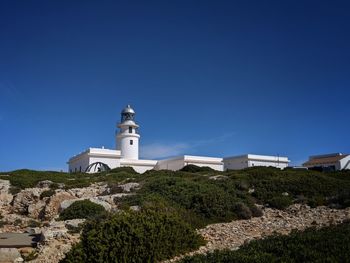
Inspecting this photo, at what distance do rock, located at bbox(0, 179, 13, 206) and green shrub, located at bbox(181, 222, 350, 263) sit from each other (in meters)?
19.5

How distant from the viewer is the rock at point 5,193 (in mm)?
23284

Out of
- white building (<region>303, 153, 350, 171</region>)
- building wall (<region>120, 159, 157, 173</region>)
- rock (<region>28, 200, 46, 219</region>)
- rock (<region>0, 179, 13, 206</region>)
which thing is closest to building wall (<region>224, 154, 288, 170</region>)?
white building (<region>303, 153, 350, 171</region>)

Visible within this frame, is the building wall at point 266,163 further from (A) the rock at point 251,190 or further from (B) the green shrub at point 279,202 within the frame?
(B) the green shrub at point 279,202

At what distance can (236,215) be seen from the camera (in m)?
14.0

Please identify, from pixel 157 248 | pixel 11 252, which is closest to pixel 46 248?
pixel 11 252

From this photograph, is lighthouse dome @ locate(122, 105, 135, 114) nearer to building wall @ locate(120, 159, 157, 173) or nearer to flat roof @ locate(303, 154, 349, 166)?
building wall @ locate(120, 159, 157, 173)

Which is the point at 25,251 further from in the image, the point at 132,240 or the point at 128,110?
the point at 128,110

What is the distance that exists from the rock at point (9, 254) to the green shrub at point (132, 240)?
3061 mm

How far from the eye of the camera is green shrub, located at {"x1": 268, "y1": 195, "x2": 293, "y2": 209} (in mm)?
15793

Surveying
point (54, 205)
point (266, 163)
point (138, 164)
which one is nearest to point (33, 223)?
point (54, 205)

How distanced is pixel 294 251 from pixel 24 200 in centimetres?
1961

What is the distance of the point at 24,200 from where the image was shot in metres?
22.5

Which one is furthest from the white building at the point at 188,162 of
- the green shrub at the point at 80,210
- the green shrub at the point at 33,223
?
the green shrub at the point at 80,210

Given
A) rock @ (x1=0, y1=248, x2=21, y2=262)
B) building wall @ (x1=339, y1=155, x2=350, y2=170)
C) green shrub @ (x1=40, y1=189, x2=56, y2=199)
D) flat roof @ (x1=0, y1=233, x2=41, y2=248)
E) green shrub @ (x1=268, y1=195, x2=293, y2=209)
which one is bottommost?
rock @ (x1=0, y1=248, x2=21, y2=262)
